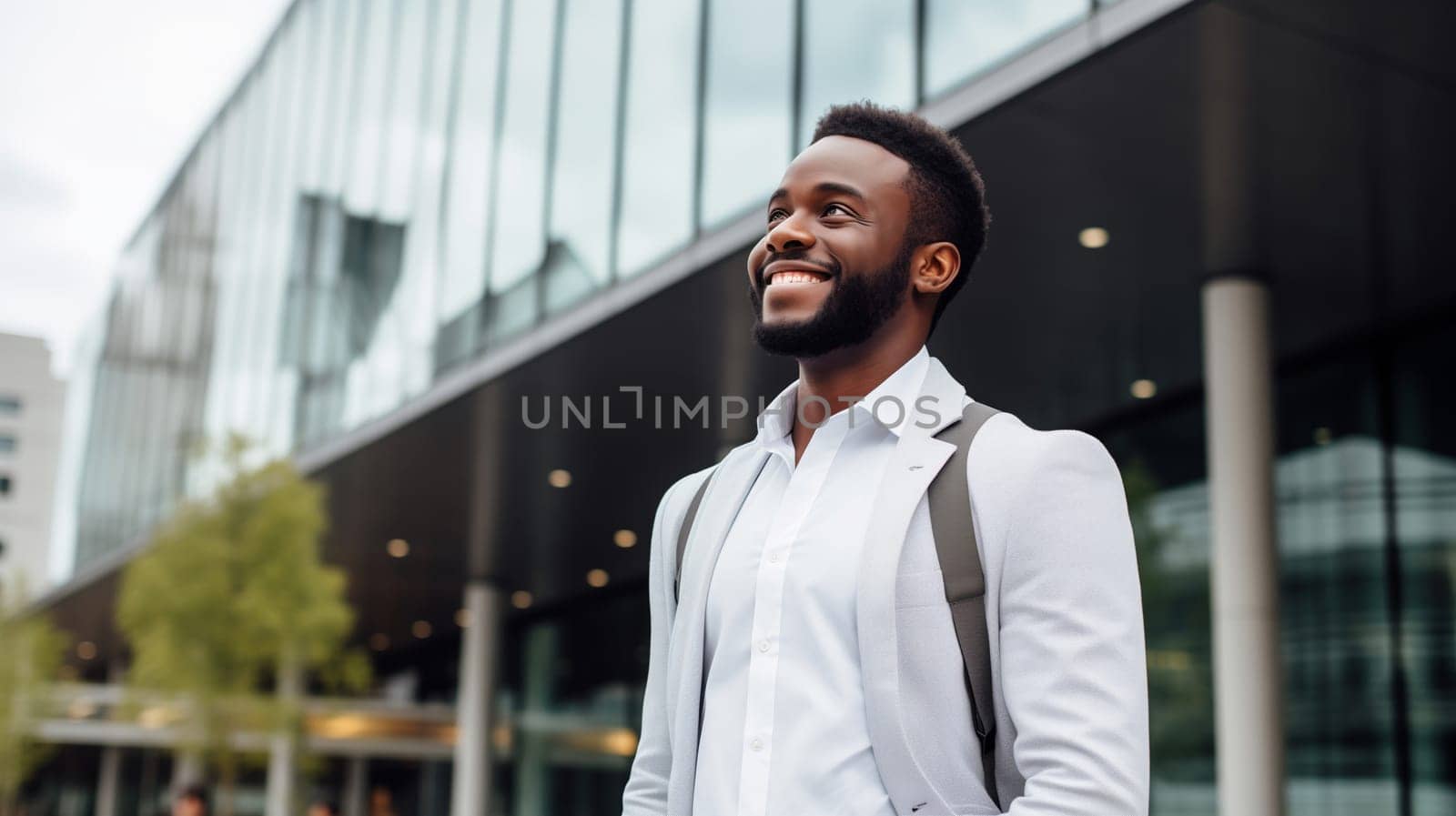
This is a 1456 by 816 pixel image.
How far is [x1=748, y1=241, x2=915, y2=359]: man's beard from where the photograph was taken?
81.6 inches

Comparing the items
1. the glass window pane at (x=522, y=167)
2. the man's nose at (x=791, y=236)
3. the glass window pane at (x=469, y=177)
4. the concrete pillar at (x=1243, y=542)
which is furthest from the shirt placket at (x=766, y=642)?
the glass window pane at (x=469, y=177)

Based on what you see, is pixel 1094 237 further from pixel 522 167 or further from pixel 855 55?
pixel 522 167

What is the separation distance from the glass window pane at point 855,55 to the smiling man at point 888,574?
232 inches

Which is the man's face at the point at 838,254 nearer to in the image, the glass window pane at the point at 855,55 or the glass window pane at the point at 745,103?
the glass window pane at the point at 855,55

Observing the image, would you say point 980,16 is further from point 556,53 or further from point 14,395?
point 14,395

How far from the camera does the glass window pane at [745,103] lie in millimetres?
9359

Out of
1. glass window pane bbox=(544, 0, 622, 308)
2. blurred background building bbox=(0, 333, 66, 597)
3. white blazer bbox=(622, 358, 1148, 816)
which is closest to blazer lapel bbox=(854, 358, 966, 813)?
white blazer bbox=(622, 358, 1148, 816)

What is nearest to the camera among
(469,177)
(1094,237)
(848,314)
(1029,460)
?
(1029,460)

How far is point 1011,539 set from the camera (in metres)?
1.80

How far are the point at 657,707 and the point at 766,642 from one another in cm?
37

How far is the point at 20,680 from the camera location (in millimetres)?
30688

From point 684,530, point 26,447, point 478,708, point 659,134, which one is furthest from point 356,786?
point 26,447

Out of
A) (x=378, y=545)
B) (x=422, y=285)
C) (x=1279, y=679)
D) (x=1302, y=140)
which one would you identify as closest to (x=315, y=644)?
(x=378, y=545)

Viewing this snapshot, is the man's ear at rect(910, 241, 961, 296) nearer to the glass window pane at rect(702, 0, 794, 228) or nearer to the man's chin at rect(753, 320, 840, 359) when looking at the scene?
the man's chin at rect(753, 320, 840, 359)
